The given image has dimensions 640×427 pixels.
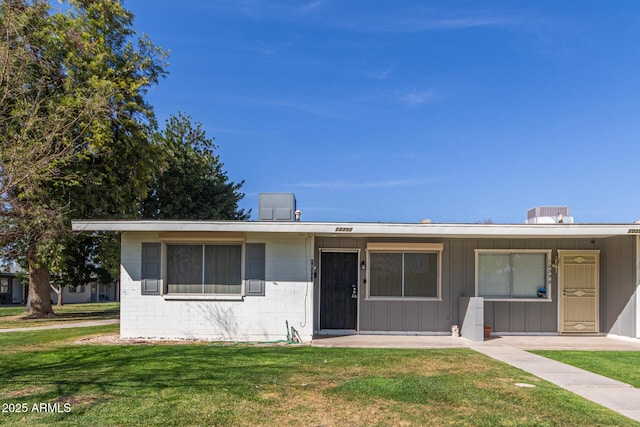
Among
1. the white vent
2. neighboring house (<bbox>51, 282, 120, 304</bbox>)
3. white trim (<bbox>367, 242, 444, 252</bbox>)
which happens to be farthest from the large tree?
neighboring house (<bbox>51, 282, 120, 304</bbox>)

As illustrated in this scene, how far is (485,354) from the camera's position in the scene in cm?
862

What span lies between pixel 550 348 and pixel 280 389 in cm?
629

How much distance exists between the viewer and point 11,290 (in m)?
43.6

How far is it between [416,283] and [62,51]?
13677mm

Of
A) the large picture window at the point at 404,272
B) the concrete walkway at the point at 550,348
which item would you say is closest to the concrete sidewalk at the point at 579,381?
the concrete walkway at the point at 550,348

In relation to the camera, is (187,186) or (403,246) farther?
(187,186)

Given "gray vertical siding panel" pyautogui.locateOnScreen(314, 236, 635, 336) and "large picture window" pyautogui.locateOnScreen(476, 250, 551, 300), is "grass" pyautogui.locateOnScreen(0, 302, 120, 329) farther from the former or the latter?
"large picture window" pyautogui.locateOnScreen(476, 250, 551, 300)

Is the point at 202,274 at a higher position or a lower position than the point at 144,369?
higher

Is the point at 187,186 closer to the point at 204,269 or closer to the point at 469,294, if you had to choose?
the point at 204,269

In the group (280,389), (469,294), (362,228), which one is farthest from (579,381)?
(362,228)

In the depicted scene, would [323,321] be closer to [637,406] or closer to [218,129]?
[637,406]

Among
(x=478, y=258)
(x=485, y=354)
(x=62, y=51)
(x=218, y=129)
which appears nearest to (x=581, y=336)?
(x=478, y=258)

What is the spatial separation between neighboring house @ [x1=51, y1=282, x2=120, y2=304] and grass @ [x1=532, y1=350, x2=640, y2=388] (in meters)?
40.6

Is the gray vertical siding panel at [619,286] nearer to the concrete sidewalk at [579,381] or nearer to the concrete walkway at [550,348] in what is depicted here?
the concrete walkway at [550,348]
